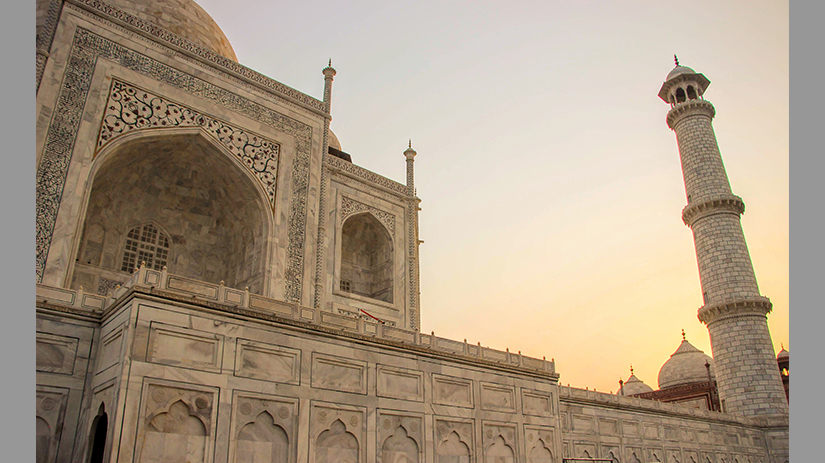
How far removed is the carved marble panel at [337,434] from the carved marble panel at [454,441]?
170 cm

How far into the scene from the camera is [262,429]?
29.1 feet

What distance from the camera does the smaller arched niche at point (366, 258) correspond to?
57.3ft

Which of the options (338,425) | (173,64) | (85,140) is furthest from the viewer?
(173,64)

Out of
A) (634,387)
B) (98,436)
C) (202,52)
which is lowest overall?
(98,436)

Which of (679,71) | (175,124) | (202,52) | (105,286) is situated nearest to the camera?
(105,286)

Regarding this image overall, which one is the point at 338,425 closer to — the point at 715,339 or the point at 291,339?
the point at 291,339

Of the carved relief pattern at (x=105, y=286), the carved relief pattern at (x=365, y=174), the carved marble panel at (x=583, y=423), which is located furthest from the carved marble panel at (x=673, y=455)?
the carved relief pattern at (x=105, y=286)

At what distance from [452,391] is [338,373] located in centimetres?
266

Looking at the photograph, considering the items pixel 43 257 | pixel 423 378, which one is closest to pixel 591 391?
pixel 423 378

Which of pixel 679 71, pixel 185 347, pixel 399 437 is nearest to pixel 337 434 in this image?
pixel 399 437

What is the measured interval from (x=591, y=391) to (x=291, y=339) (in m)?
9.27

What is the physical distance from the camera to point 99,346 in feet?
→ 29.9

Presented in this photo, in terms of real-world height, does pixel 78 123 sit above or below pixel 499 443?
above

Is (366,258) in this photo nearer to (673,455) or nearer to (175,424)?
(175,424)
